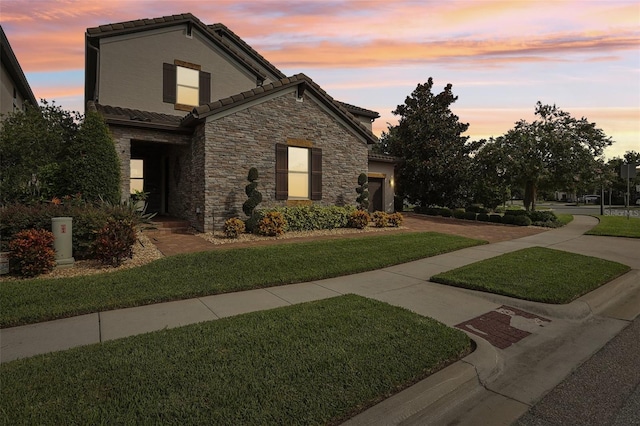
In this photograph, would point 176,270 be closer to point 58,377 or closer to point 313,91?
point 58,377

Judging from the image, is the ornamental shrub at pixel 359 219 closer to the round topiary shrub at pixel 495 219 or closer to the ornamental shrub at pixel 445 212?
the round topiary shrub at pixel 495 219

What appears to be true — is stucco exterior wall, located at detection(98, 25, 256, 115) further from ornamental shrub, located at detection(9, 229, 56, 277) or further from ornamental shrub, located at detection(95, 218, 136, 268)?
ornamental shrub, located at detection(9, 229, 56, 277)

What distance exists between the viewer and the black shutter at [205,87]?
51.7 ft

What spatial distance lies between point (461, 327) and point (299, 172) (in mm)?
10239

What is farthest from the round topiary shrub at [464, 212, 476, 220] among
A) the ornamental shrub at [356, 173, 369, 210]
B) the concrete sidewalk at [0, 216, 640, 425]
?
the concrete sidewalk at [0, 216, 640, 425]

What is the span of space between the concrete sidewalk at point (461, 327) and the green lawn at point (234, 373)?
280 millimetres

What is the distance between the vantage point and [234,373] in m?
3.21

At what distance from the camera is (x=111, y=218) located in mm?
7836

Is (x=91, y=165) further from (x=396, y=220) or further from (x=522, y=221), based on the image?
(x=522, y=221)

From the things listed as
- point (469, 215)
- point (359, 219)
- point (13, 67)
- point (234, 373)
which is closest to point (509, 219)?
point (469, 215)

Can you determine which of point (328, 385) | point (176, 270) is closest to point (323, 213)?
point (176, 270)

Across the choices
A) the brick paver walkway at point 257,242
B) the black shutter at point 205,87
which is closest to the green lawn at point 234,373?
the brick paver walkway at point 257,242

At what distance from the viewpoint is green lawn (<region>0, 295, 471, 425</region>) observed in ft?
8.79

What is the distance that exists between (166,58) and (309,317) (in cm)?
1460
